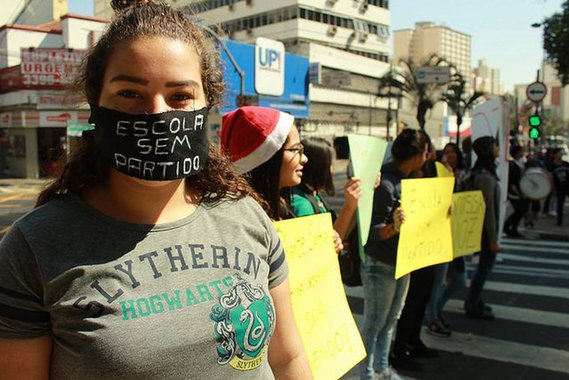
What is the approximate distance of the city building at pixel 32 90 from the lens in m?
26.7

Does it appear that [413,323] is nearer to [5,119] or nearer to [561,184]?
[561,184]

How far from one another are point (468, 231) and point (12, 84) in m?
30.1

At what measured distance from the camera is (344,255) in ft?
11.9

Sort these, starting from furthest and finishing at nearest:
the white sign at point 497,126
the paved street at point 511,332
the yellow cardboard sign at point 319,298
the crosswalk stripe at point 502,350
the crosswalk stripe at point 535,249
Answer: the crosswalk stripe at point 535,249 → the white sign at point 497,126 → the crosswalk stripe at point 502,350 → the paved street at point 511,332 → the yellow cardboard sign at point 319,298

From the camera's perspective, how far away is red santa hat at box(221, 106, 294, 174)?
2428mm

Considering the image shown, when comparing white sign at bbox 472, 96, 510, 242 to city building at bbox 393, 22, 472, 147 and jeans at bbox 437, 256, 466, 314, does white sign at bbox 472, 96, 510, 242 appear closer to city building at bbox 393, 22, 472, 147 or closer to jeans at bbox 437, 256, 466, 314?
jeans at bbox 437, 256, 466, 314

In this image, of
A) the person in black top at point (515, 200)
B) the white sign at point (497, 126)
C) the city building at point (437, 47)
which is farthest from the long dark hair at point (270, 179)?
the city building at point (437, 47)

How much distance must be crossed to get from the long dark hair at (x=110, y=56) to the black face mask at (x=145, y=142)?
2.6 inches

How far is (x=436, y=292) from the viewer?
4969mm

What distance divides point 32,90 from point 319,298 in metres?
29.1

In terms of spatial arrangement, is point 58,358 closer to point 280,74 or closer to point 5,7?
point 280,74

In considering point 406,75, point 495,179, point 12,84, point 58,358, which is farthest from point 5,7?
point 58,358

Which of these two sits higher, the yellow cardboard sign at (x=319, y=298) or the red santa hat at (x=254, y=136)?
the red santa hat at (x=254, y=136)

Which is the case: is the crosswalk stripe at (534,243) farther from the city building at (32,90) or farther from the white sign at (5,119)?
the white sign at (5,119)
